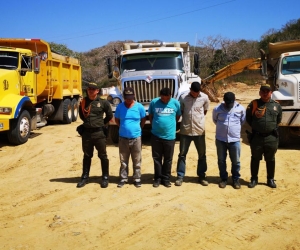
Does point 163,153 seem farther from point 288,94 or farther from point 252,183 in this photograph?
point 288,94

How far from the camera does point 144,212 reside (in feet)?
15.7

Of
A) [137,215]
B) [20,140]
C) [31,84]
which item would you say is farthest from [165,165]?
[31,84]

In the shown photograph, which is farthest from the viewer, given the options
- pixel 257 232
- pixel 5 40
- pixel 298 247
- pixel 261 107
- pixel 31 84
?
pixel 5 40

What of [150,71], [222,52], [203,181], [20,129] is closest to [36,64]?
[20,129]

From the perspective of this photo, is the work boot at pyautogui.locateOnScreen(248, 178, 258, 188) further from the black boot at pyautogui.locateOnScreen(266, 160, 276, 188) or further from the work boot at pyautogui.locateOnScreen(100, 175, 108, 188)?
the work boot at pyautogui.locateOnScreen(100, 175, 108, 188)

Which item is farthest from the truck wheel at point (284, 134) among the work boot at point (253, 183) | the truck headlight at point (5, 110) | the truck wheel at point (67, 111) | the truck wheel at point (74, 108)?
the truck wheel at point (74, 108)

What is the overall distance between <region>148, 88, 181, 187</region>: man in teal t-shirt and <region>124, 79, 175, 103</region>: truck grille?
305 cm

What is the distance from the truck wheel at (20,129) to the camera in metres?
9.21

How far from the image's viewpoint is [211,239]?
13.1 ft

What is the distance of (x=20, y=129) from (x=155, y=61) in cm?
407

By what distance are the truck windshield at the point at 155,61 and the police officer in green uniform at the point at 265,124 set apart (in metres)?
4.22

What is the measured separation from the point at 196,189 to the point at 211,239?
177 cm

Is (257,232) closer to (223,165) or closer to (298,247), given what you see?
(298,247)

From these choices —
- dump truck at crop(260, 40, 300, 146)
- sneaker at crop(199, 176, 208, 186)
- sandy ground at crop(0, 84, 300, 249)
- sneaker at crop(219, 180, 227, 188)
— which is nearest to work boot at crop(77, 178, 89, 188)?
sandy ground at crop(0, 84, 300, 249)
